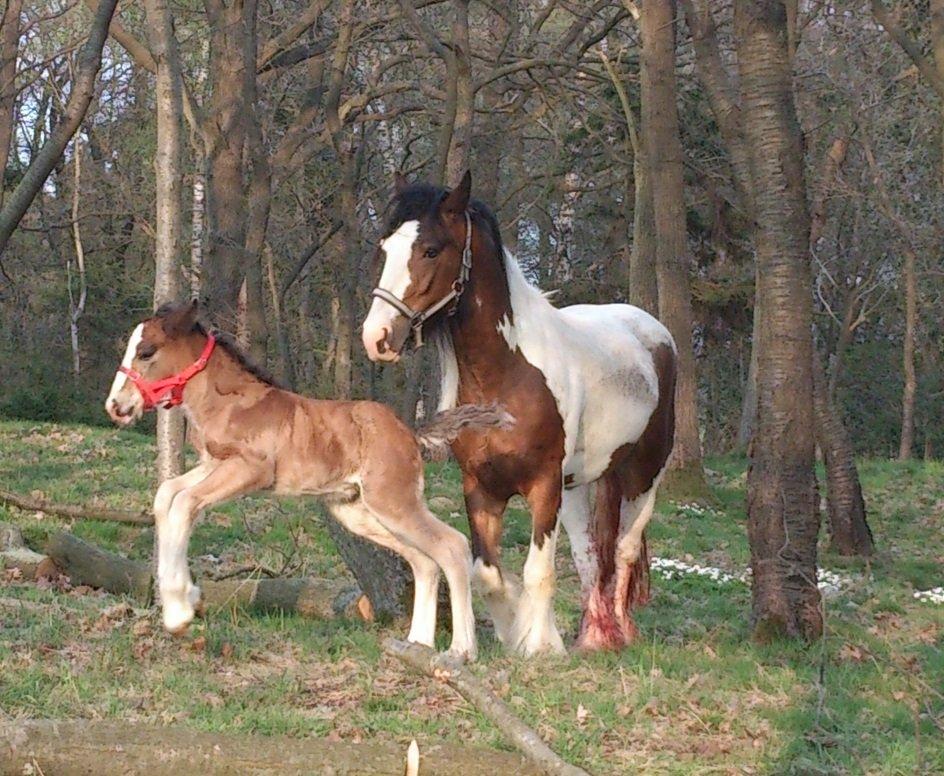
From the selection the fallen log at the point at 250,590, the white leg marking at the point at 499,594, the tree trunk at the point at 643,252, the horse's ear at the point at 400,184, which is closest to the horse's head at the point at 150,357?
the horse's ear at the point at 400,184

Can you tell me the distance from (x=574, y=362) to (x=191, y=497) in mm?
2662

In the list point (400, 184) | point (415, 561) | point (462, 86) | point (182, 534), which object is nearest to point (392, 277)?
point (400, 184)

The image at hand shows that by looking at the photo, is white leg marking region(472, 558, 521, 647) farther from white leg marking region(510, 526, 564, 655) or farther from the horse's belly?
the horse's belly

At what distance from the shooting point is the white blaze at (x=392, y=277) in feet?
22.1

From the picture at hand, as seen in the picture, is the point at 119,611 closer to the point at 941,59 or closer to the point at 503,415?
the point at 503,415

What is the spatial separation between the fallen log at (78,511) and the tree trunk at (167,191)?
361 centimetres

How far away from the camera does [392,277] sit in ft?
22.7

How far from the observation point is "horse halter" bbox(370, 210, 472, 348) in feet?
22.5

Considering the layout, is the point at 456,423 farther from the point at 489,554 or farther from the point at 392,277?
the point at 489,554

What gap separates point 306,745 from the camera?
16.5 ft

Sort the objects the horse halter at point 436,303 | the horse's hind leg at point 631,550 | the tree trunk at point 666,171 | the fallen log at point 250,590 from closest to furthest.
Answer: the horse halter at point 436,303 < the fallen log at point 250,590 < the horse's hind leg at point 631,550 < the tree trunk at point 666,171

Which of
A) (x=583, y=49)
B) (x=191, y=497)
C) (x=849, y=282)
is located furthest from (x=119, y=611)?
(x=849, y=282)

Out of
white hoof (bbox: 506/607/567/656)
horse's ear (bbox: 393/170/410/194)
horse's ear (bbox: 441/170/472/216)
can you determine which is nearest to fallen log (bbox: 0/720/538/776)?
white hoof (bbox: 506/607/567/656)

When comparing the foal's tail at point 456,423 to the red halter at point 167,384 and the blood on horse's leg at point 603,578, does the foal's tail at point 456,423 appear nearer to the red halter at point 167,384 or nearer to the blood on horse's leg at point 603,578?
the red halter at point 167,384
